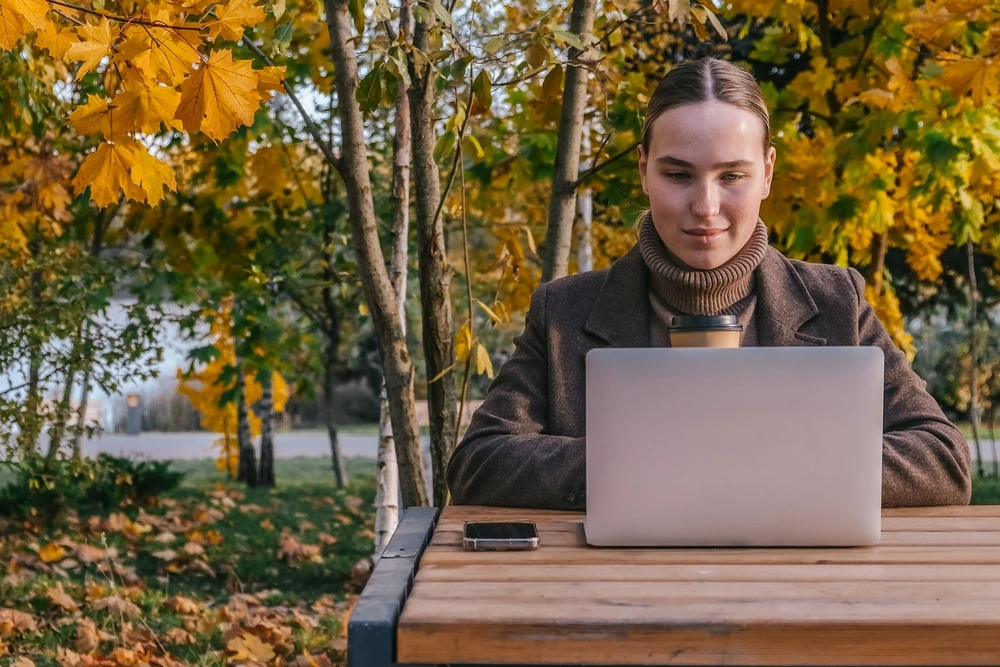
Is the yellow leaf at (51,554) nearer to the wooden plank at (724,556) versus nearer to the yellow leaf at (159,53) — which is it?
the yellow leaf at (159,53)

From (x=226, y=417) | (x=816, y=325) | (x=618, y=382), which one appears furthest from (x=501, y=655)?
(x=226, y=417)

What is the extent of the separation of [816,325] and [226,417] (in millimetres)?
7659

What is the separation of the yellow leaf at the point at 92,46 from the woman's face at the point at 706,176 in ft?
3.22

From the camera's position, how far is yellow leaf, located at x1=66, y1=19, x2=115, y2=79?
76.4 inches

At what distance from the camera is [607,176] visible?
12.5 ft

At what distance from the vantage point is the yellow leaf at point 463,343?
2982 millimetres

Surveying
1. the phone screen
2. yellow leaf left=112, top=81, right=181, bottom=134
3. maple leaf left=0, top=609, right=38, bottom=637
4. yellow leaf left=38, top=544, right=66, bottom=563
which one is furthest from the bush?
the phone screen

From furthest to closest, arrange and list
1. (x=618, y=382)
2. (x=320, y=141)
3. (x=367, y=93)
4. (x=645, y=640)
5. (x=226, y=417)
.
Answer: (x=226, y=417) → (x=320, y=141) → (x=367, y=93) → (x=618, y=382) → (x=645, y=640)

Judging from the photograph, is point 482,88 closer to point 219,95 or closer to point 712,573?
point 219,95

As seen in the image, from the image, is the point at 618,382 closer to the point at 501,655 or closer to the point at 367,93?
the point at 501,655

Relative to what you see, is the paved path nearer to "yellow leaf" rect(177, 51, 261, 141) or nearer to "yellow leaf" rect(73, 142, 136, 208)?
"yellow leaf" rect(73, 142, 136, 208)

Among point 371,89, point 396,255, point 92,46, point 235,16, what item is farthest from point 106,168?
point 396,255

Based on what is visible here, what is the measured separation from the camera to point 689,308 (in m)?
2.13

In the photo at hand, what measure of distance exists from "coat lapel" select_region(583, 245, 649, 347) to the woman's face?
0.83 feet
